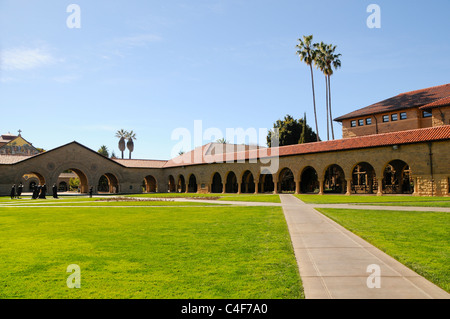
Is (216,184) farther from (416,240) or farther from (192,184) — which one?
(416,240)

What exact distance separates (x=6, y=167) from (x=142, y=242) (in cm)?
4805

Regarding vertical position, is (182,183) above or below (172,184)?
above

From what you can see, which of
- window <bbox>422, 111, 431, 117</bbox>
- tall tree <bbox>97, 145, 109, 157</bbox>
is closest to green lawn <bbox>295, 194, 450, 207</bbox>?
window <bbox>422, 111, 431, 117</bbox>

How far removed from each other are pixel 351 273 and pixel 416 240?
370 cm

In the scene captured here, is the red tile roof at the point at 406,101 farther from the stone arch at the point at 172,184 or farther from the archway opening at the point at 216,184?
the stone arch at the point at 172,184

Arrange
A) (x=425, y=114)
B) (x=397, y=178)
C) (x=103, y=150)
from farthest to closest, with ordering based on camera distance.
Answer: (x=103, y=150), (x=425, y=114), (x=397, y=178)

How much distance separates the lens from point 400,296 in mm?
4188

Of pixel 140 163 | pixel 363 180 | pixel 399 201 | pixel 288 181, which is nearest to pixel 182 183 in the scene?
pixel 140 163

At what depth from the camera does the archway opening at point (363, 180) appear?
3844 centimetres

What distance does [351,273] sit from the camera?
5145 millimetres

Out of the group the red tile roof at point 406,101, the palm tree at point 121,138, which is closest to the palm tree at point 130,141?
the palm tree at point 121,138

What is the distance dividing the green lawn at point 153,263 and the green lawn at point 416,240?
2022 mm

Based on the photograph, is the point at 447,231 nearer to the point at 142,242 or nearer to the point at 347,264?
the point at 347,264

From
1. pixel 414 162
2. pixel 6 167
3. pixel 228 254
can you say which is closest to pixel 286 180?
pixel 414 162
